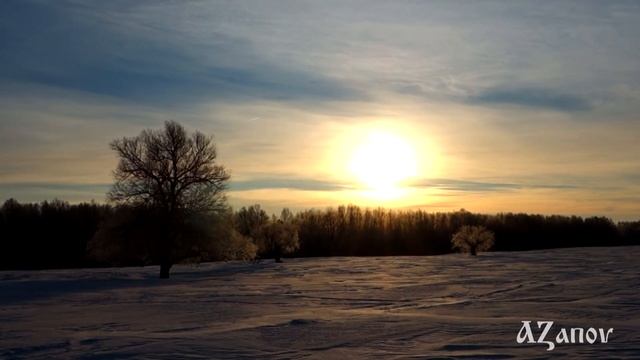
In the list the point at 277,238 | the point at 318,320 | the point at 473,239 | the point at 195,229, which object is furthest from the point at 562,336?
the point at 473,239

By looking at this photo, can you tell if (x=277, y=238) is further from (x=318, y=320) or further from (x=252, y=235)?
(x=318, y=320)

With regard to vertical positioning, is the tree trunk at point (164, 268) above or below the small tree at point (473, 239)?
below

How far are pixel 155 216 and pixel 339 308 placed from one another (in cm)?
2306

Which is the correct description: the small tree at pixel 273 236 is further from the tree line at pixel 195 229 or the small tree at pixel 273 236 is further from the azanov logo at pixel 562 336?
the azanov logo at pixel 562 336

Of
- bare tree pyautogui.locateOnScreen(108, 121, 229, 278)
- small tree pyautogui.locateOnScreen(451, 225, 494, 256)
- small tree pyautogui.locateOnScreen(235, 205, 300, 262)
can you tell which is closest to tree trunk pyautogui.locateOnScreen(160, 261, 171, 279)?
bare tree pyautogui.locateOnScreen(108, 121, 229, 278)

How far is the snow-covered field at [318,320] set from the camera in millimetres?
13812

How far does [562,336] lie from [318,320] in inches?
246

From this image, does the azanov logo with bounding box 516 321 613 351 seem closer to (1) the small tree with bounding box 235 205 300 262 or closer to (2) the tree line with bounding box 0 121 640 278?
(2) the tree line with bounding box 0 121 640 278

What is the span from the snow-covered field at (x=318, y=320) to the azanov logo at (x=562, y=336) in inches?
9.5

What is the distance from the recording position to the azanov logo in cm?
1423

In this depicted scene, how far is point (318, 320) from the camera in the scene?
18359mm

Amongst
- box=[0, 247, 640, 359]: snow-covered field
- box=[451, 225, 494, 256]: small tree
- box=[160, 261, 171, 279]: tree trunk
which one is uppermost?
box=[451, 225, 494, 256]: small tree

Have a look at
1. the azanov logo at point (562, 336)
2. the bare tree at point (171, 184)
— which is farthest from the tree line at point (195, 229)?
the azanov logo at point (562, 336)

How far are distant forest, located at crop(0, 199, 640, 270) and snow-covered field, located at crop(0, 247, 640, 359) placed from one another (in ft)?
34.3
